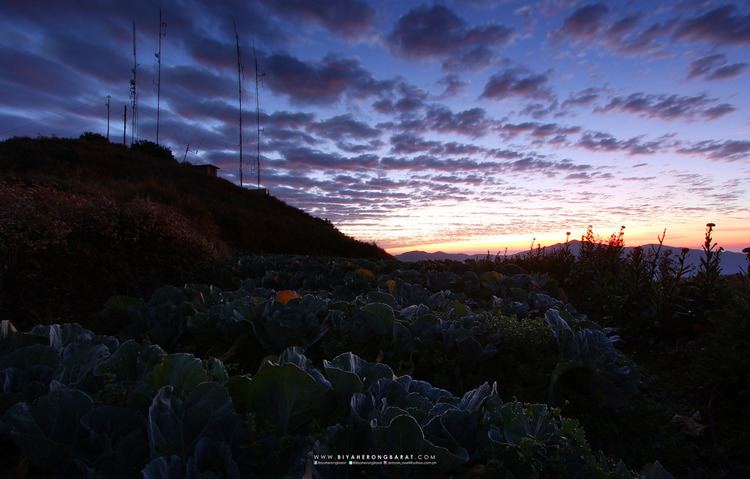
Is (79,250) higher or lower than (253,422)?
higher

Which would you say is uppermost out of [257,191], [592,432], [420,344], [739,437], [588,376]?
[257,191]

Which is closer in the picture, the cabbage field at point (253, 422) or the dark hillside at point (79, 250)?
the cabbage field at point (253, 422)

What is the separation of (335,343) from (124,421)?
5.14 feet

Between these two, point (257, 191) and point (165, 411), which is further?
point (257, 191)

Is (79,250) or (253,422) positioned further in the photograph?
(79,250)

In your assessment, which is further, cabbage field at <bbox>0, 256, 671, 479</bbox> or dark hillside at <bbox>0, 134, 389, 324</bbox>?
dark hillside at <bbox>0, 134, 389, 324</bbox>

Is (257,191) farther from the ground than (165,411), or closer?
farther from the ground

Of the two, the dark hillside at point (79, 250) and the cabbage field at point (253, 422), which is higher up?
the dark hillside at point (79, 250)

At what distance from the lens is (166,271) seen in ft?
24.8

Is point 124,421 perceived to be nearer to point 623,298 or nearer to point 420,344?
point 420,344

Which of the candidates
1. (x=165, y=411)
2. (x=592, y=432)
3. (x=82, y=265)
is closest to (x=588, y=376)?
(x=592, y=432)

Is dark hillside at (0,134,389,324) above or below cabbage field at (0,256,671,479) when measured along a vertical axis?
above

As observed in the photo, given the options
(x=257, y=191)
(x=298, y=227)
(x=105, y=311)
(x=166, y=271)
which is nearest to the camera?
(x=105, y=311)

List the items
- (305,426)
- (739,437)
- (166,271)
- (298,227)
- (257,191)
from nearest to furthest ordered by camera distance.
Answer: (305,426) → (739,437) → (166,271) → (298,227) → (257,191)
